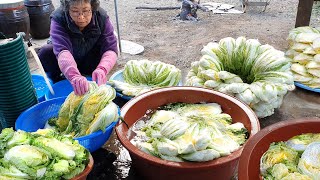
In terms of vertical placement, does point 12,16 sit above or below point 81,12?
below

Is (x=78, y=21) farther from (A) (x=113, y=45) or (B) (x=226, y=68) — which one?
(B) (x=226, y=68)

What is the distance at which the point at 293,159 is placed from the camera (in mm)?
1868

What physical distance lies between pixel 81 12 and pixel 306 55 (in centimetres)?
268

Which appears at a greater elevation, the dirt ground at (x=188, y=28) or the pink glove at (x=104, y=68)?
the pink glove at (x=104, y=68)

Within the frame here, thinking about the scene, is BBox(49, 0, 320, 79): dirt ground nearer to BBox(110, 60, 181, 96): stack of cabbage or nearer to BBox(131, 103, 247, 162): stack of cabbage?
BBox(110, 60, 181, 96): stack of cabbage

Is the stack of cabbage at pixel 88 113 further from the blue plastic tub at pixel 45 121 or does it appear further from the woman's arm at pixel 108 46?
the woman's arm at pixel 108 46

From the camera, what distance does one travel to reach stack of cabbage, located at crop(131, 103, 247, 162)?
1988 millimetres

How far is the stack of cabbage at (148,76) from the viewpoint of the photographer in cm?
353

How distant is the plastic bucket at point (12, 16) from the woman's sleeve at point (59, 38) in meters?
2.27

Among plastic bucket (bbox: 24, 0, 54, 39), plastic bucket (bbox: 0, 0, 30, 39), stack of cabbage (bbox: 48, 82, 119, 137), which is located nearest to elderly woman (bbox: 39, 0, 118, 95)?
stack of cabbage (bbox: 48, 82, 119, 137)

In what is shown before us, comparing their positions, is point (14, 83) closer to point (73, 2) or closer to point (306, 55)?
point (73, 2)

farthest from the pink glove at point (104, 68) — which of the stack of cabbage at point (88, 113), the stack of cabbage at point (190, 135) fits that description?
the stack of cabbage at point (190, 135)

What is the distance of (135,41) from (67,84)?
290 cm

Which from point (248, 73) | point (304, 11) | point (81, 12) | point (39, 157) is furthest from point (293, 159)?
point (304, 11)
